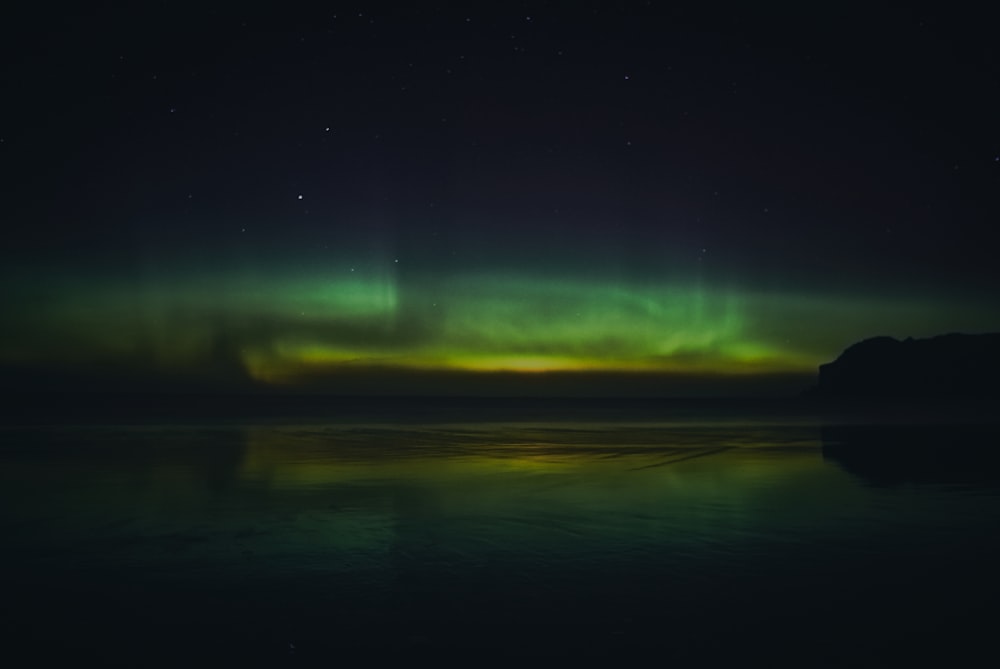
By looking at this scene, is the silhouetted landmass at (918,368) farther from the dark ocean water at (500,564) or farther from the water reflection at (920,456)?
the dark ocean water at (500,564)

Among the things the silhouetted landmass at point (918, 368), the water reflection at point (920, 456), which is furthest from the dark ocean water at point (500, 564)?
the silhouetted landmass at point (918, 368)

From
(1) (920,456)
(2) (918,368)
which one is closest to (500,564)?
(1) (920,456)

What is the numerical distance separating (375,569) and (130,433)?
101 ft

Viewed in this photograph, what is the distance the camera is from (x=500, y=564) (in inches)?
357

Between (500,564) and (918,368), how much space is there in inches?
6084

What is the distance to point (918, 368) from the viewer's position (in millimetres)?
145750

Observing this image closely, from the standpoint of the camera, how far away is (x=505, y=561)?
9227 mm

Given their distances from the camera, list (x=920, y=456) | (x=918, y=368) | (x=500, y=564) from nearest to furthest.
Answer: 1. (x=500, y=564)
2. (x=920, y=456)
3. (x=918, y=368)

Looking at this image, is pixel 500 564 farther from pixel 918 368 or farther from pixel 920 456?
Result: pixel 918 368

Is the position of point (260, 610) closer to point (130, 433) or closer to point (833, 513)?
point (833, 513)

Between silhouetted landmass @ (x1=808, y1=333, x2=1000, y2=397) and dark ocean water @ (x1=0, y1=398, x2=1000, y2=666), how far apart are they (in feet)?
426

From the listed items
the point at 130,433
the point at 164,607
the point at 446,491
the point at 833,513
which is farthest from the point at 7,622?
the point at 130,433

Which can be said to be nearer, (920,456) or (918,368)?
(920,456)

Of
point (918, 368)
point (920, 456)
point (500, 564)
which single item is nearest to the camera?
point (500, 564)
